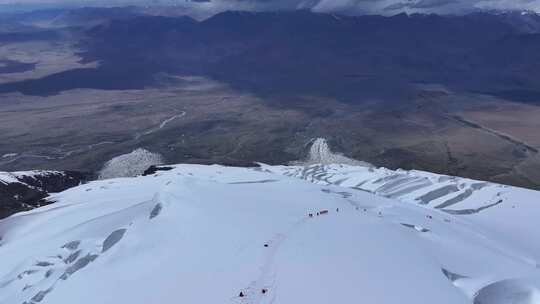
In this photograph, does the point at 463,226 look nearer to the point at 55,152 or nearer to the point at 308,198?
the point at 308,198

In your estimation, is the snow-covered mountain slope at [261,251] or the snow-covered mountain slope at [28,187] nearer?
the snow-covered mountain slope at [261,251]

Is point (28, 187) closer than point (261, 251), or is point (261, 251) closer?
point (261, 251)

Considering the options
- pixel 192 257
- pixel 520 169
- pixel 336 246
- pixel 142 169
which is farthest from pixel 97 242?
pixel 520 169

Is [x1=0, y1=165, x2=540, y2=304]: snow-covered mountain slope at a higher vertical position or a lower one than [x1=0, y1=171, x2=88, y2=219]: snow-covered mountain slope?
higher

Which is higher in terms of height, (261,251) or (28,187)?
(261,251)

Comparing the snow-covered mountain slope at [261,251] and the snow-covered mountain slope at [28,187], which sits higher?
the snow-covered mountain slope at [261,251]
